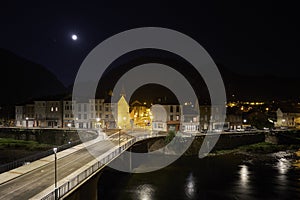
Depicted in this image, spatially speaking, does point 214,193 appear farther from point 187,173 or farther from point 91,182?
point 91,182

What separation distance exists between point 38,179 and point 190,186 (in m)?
18.7

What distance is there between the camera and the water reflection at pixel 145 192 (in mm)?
30250

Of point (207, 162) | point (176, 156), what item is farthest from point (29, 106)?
point (207, 162)

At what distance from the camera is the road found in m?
18.5

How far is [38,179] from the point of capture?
21.9 meters

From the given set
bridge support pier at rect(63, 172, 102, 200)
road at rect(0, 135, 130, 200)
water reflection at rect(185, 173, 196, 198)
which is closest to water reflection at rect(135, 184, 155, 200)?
water reflection at rect(185, 173, 196, 198)

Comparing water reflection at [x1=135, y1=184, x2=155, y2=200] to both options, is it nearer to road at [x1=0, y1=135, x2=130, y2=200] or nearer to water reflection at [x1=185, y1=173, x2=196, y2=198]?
water reflection at [x1=185, y1=173, x2=196, y2=198]

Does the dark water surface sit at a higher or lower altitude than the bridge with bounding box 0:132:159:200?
lower

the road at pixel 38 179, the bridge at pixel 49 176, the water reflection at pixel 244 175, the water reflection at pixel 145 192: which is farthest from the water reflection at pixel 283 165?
the road at pixel 38 179

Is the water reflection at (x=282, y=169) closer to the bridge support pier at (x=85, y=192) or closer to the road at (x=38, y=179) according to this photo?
the bridge support pier at (x=85, y=192)

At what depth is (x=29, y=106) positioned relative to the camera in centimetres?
7131

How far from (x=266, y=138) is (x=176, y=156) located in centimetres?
2646

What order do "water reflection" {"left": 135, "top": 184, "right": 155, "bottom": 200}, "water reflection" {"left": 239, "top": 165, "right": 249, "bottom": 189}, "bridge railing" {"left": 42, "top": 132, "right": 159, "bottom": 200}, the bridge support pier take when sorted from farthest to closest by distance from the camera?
"water reflection" {"left": 239, "top": 165, "right": 249, "bottom": 189}, "water reflection" {"left": 135, "top": 184, "right": 155, "bottom": 200}, the bridge support pier, "bridge railing" {"left": 42, "top": 132, "right": 159, "bottom": 200}

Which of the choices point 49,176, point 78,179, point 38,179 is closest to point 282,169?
point 78,179
